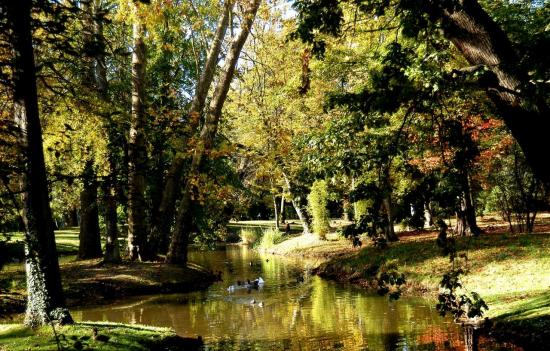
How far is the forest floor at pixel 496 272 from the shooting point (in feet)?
31.2

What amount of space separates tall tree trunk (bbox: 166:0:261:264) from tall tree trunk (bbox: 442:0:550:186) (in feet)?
20.5

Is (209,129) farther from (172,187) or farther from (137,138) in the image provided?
(172,187)

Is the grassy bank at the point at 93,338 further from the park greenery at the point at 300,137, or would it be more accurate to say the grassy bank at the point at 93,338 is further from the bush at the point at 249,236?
the bush at the point at 249,236

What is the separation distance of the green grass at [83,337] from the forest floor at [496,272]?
4.09 meters

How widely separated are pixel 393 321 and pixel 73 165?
12.1 metres

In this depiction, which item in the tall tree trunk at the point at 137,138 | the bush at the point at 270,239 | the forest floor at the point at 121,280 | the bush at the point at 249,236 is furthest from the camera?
the bush at the point at 249,236

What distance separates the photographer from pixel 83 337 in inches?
316

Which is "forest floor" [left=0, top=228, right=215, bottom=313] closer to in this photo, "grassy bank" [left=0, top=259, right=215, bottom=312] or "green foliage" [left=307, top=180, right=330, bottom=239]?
"grassy bank" [left=0, top=259, right=215, bottom=312]

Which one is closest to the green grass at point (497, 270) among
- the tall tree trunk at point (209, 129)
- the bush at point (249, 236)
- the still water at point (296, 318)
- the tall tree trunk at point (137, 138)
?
the still water at point (296, 318)

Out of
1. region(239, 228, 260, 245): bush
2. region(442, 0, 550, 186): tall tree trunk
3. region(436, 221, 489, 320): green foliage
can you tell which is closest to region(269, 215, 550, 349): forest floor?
region(436, 221, 489, 320): green foliage

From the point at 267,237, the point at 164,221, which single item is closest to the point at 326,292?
the point at 164,221

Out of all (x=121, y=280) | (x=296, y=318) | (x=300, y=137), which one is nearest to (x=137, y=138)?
(x=121, y=280)

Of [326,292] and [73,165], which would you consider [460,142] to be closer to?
[326,292]

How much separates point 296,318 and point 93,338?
557 centimetres
